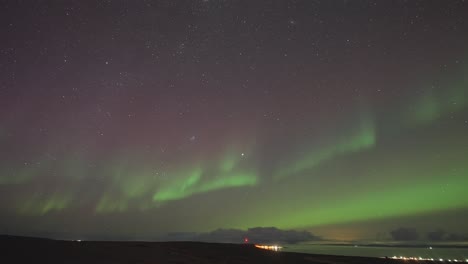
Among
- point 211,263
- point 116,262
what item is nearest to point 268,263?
point 211,263

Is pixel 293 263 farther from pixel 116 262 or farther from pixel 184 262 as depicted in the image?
pixel 116 262

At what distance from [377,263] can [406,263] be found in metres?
10.1

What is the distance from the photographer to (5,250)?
2852cm

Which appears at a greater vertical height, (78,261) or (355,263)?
(78,261)

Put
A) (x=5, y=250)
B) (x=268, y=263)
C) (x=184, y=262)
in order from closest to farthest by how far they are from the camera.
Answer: (x=5, y=250) < (x=184, y=262) < (x=268, y=263)

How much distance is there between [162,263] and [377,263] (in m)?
40.8

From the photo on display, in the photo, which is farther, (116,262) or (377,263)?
(377,263)

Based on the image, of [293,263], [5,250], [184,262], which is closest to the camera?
[5,250]

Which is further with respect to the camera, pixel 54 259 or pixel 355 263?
pixel 355 263

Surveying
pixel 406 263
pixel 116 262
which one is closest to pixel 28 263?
pixel 116 262

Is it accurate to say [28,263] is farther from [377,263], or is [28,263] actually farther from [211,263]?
[377,263]

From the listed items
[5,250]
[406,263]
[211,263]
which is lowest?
[406,263]

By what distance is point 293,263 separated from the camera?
45312 millimetres

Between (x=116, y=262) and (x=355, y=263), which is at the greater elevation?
(x=116, y=262)
